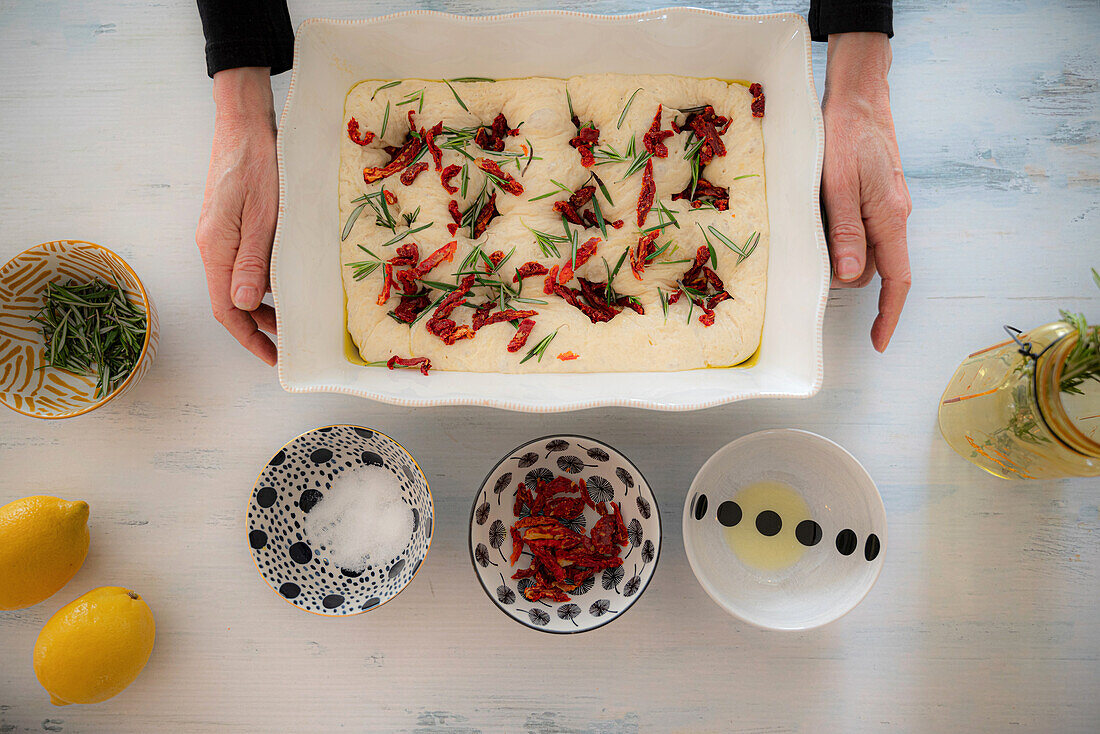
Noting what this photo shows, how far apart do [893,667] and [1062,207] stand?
893mm

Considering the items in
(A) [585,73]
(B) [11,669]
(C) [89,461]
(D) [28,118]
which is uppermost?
(A) [585,73]

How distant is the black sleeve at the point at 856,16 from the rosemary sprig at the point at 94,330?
1262 mm

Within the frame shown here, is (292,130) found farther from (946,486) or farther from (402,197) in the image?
(946,486)

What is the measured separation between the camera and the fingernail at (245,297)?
37.3 inches

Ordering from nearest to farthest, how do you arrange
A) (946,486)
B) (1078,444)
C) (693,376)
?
(1078,444) < (693,376) < (946,486)

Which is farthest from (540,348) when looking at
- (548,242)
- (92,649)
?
(92,649)

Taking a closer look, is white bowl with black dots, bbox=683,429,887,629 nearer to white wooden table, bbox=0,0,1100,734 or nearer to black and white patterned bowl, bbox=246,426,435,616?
white wooden table, bbox=0,0,1100,734

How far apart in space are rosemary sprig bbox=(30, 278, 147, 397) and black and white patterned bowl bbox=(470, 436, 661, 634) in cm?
68

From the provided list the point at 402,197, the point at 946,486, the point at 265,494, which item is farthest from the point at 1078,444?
the point at 265,494

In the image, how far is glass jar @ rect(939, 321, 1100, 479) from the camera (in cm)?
88

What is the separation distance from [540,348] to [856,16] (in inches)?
28.5

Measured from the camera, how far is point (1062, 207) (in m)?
1.15

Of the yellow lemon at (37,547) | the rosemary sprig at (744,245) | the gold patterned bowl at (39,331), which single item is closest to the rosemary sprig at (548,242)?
the rosemary sprig at (744,245)

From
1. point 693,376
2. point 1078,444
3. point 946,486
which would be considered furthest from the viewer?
point 946,486
